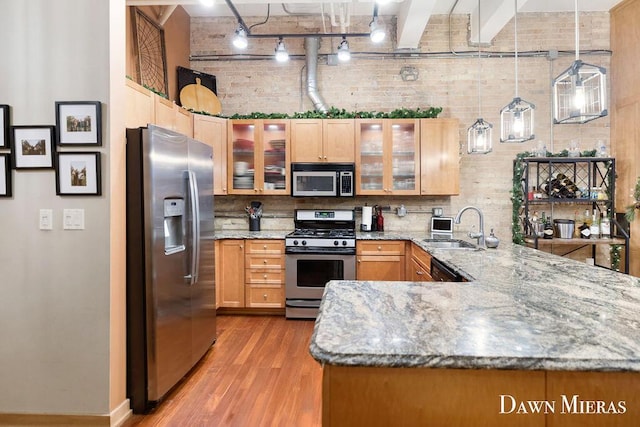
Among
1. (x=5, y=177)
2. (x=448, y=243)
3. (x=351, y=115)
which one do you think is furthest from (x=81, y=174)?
(x=448, y=243)

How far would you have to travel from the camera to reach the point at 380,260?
3857mm

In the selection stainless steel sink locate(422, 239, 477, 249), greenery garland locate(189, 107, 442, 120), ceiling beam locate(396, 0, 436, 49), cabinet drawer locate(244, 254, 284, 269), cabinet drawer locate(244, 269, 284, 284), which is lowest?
cabinet drawer locate(244, 269, 284, 284)

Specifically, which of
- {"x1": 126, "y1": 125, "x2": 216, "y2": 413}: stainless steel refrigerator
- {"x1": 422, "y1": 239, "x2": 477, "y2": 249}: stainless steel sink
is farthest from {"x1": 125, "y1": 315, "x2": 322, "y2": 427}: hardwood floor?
{"x1": 422, "y1": 239, "x2": 477, "y2": 249}: stainless steel sink

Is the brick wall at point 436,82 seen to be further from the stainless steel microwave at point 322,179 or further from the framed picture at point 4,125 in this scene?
the framed picture at point 4,125

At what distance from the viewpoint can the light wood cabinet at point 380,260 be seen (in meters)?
3.84

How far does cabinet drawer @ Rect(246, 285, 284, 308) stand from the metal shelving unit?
3.08 metres

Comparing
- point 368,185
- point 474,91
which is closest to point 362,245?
point 368,185

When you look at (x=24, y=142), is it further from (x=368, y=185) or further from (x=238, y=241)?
(x=368, y=185)

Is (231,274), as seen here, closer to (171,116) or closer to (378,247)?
(378,247)

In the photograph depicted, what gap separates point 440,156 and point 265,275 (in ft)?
8.35

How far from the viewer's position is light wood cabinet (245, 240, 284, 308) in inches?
155

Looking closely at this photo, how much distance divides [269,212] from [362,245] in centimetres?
142

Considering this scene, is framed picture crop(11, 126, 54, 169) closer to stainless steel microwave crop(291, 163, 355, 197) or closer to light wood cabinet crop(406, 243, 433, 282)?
stainless steel microwave crop(291, 163, 355, 197)

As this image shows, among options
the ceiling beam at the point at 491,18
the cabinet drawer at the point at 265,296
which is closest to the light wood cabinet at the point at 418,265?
the cabinet drawer at the point at 265,296
